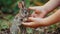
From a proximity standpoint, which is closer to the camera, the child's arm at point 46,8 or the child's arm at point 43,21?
the child's arm at point 43,21

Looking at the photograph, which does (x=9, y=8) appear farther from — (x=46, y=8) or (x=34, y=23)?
(x=34, y=23)

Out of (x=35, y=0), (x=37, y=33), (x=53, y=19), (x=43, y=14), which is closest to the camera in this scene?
(x=53, y=19)

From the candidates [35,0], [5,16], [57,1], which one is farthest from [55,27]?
[5,16]

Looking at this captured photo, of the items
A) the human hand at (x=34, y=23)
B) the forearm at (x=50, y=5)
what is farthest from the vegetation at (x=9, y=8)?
the human hand at (x=34, y=23)

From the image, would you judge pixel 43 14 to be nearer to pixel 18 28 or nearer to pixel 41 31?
pixel 18 28

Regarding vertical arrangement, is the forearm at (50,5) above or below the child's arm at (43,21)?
above

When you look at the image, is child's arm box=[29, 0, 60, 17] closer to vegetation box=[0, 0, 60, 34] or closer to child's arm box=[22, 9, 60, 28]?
child's arm box=[22, 9, 60, 28]

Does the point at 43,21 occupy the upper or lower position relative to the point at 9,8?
lower

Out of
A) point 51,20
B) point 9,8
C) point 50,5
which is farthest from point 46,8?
point 9,8

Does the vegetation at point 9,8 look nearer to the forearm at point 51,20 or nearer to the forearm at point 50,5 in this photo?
the forearm at point 50,5

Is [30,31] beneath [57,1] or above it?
beneath

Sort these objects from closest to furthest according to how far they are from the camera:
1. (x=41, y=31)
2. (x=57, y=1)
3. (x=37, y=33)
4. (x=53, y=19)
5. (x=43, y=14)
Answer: (x=53, y=19)
(x=43, y=14)
(x=57, y=1)
(x=37, y=33)
(x=41, y=31)
